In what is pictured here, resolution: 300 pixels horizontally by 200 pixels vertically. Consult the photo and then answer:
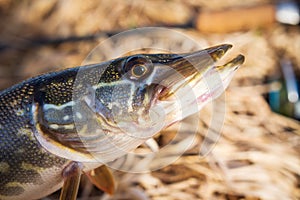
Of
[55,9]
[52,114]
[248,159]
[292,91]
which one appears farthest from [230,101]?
[55,9]

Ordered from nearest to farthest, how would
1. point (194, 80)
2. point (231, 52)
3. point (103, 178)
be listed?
point (194, 80)
point (103, 178)
point (231, 52)

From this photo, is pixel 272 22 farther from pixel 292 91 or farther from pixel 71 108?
pixel 71 108

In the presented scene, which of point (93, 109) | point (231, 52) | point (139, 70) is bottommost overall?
point (93, 109)

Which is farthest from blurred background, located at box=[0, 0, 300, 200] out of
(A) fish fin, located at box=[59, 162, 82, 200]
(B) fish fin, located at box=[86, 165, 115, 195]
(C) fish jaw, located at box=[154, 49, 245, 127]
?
(C) fish jaw, located at box=[154, 49, 245, 127]

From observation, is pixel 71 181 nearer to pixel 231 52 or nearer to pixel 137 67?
pixel 137 67

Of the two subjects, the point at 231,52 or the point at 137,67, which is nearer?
the point at 137,67

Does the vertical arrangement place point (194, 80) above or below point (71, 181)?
above

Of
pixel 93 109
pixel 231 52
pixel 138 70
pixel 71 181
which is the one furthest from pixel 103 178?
pixel 231 52
